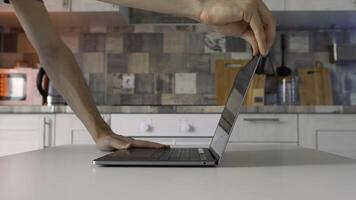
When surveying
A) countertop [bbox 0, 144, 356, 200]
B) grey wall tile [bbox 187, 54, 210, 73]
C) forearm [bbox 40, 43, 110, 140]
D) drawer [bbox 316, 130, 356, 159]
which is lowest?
drawer [bbox 316, 130, 356, 159]

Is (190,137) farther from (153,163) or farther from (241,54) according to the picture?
(153,163)

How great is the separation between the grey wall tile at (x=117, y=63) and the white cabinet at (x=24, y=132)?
0.69m

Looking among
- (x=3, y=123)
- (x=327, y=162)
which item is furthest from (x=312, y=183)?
(x=3, y=123)

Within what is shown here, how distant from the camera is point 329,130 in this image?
1.95 m

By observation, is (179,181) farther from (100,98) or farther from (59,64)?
(100,98)

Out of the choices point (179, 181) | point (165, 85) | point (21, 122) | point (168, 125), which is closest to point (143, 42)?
point (165, 85)

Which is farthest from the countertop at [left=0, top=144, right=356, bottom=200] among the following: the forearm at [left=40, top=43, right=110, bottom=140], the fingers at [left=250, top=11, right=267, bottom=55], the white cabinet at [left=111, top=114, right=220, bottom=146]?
the white cabinet at [left=111, top=114, right=220, bottom=146]

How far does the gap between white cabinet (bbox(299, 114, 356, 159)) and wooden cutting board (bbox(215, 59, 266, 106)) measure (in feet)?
1.18

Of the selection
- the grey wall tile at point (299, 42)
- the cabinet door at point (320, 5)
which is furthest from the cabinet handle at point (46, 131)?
the grey wall tile at point (299, 42)

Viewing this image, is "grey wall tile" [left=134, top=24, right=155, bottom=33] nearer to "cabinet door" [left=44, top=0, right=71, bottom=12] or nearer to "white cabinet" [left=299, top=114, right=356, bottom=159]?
"cabinet door" [left=44, top=0, right=71, bottom=12]

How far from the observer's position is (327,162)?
0.61m

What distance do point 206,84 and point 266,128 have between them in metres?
0.71

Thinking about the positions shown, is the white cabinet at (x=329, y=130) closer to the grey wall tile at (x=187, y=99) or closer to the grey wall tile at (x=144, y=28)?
the grey wall tile at (x=187, y=99)

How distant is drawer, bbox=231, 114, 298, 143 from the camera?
1.94 m
